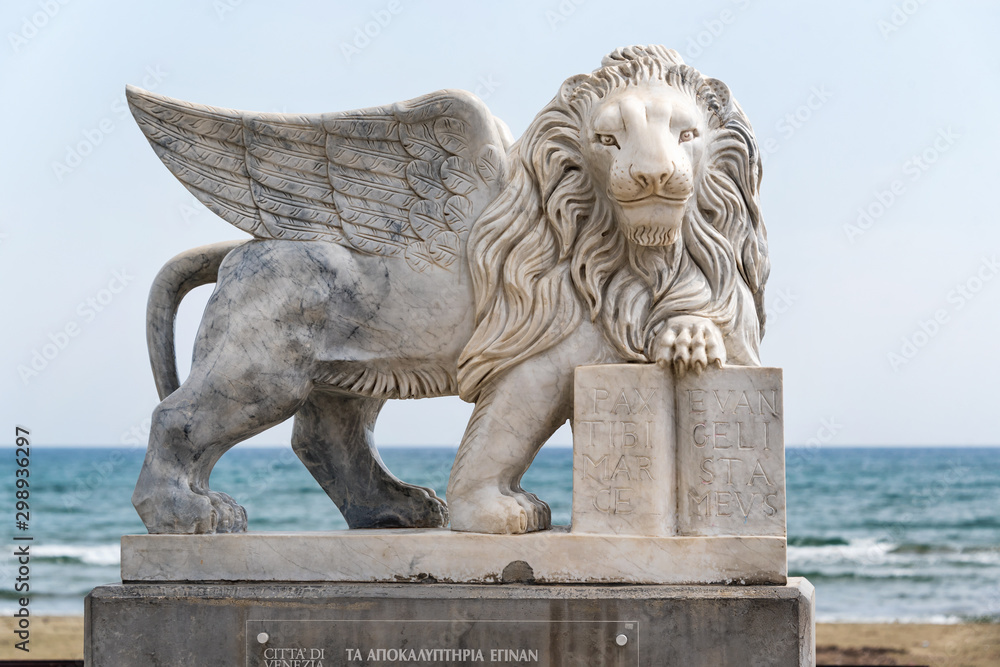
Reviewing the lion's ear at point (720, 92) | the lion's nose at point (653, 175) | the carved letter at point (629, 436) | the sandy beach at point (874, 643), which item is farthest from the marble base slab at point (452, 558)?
the sandy beach at point (874, 643)

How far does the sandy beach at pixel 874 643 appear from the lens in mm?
10531

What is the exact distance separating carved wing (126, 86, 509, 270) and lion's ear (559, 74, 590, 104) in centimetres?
26

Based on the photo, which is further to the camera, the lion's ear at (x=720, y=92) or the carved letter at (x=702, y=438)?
the lion's ear at (x=720, y=92)

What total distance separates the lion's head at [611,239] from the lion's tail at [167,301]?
1.07m

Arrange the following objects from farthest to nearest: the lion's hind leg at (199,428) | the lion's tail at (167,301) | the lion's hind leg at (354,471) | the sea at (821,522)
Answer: the sea at (821,522) → the lion's hind leg at (354,471) → the lion's tail at (167,301) → the lion's hind leg at (199,428)

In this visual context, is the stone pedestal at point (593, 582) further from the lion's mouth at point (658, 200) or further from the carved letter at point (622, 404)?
the lion's mouth at point (658, 200)

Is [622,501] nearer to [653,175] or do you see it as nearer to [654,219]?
[654,219]

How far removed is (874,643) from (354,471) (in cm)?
813

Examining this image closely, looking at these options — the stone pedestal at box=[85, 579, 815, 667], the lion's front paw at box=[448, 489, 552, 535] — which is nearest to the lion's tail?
the stone pedestal at box=[85, 579, 815, 667]

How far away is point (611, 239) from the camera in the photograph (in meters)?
3.77

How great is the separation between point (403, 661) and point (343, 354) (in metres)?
1.00

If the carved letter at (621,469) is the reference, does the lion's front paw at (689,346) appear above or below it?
above

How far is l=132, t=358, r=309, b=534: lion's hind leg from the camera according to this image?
3.80 meters

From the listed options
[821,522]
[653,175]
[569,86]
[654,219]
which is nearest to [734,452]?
[654,219]
